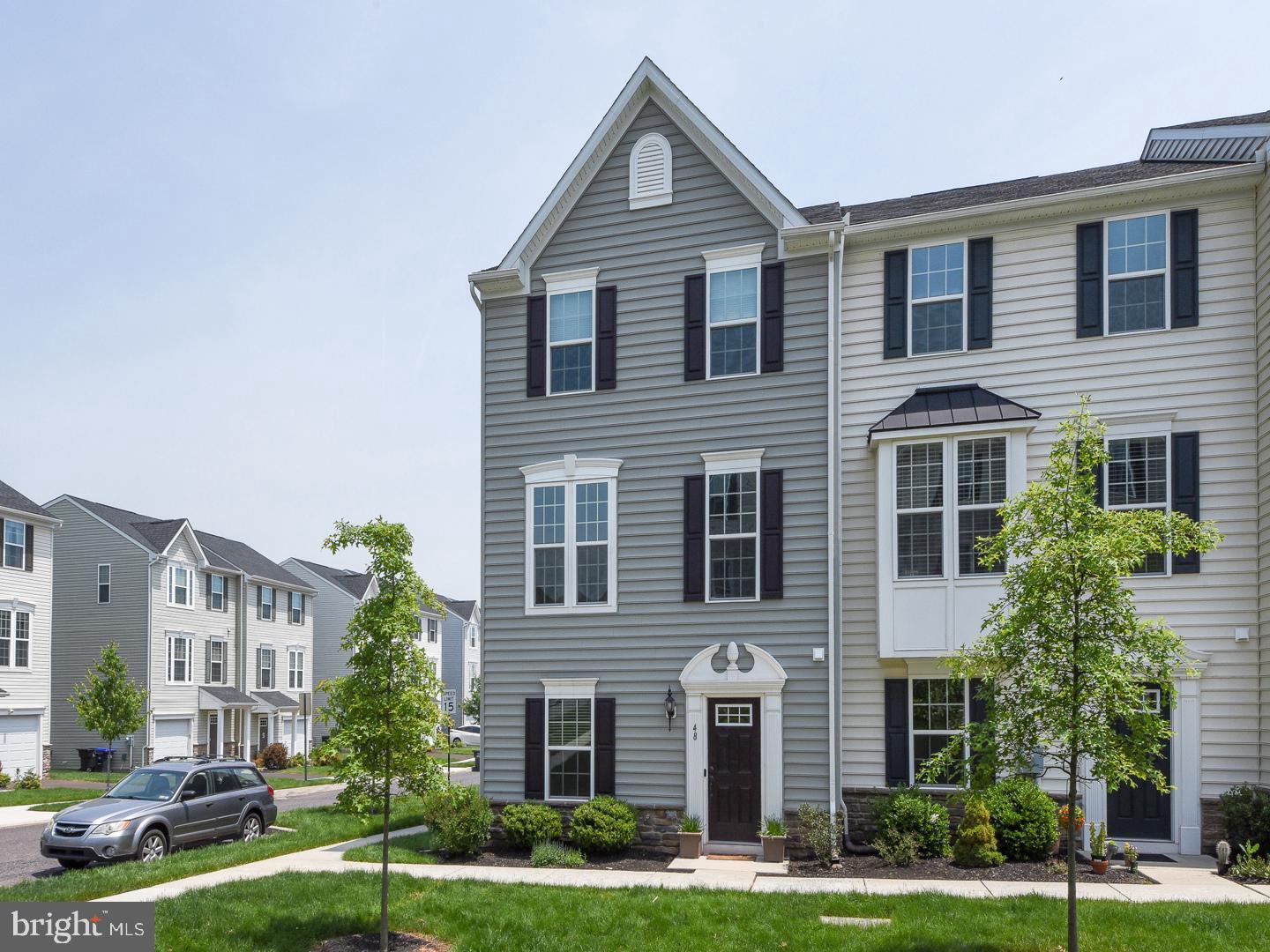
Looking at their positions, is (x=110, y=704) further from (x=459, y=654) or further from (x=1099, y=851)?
(x=459, y=654)

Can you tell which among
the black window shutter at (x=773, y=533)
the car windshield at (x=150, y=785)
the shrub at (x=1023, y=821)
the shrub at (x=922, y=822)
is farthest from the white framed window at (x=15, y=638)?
the shrub at (x=1023, y=821)

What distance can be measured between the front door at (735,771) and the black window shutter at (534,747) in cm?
293

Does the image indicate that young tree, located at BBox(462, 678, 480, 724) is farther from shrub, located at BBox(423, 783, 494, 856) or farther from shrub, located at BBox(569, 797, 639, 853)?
shrub, located at BBox(569, 797, 639, 853)

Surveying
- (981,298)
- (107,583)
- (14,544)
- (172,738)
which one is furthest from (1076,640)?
(107,583)

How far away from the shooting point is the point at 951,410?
1505 cm

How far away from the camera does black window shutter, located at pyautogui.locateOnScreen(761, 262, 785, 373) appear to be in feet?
52.2

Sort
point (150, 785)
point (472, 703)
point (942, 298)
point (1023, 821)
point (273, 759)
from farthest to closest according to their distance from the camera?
point (472, 703)
point (273, 759)
point (150, 785)
point (942, 298)
point (1023, 821)

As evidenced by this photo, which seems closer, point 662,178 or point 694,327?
point 694,327

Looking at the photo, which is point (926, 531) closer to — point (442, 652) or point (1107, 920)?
point (1107, 920)

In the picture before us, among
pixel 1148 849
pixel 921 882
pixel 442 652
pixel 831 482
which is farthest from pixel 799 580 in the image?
pixel 442 652

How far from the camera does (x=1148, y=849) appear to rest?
14.0 m

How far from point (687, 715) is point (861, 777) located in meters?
2.88

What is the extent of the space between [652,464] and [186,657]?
3147cm

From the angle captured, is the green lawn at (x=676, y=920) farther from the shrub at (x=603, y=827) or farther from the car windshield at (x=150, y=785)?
the car windshield at (x=150, y=785)
